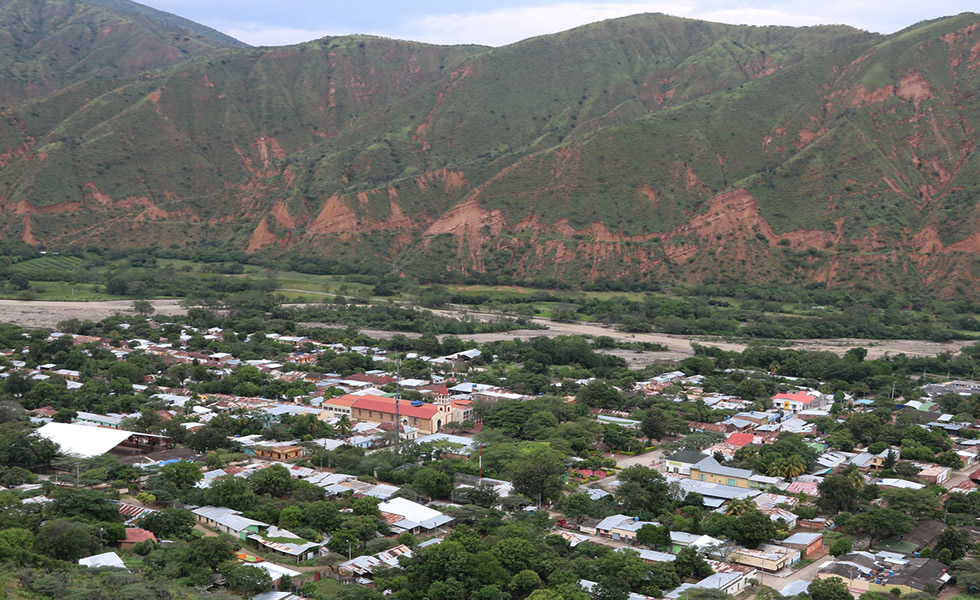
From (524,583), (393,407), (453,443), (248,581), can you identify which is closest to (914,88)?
(393,407)

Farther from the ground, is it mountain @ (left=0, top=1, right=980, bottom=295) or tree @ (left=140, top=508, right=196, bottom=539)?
mountain @ (left=0, top=1, right=980, bottom=295)

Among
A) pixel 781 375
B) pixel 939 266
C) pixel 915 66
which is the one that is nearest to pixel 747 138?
pixel 915 66

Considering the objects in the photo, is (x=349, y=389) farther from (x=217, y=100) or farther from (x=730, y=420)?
(x=217, y=100)

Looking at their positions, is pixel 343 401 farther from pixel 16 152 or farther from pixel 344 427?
pixel 16 152

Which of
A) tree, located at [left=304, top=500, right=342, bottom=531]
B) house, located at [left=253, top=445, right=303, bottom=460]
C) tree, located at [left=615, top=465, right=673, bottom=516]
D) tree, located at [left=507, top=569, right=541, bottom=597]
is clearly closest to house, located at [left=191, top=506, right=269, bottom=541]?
tree, located at [left=304, top=500, right=342, bottom=531]

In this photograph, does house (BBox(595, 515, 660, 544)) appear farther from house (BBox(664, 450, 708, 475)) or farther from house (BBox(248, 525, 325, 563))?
house (BBox(248, 525, 325, 563))

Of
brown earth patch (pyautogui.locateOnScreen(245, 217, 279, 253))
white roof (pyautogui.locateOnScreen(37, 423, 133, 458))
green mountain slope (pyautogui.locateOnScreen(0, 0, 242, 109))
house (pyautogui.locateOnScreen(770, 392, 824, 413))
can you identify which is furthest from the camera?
green mountain slope (pyautogui.locateOnScreen(0, 0, 242, 109))

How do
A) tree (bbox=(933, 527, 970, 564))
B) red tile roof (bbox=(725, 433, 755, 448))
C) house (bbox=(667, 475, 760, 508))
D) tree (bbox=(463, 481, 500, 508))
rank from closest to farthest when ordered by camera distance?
tree (bbox=(933, 527, 970, 564))
tree (bbox=(463, 481, 500, 508))
house (bbox=(667, 475, 760, 508))
red tile roof (bbox=(725, 433, 755, 448))
